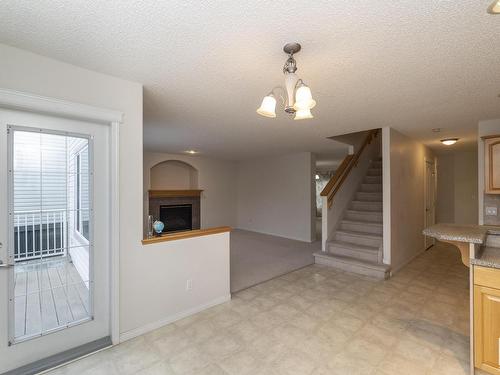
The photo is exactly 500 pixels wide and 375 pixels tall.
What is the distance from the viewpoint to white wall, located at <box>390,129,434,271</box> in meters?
3.78

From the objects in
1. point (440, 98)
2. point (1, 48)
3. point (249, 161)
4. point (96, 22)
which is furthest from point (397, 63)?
point (249, 161)

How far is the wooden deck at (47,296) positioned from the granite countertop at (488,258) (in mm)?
3045

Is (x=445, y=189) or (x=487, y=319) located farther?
(x=445, y=189)

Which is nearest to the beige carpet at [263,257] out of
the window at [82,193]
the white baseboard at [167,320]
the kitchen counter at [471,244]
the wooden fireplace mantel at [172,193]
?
the white baseboard at [167,320]

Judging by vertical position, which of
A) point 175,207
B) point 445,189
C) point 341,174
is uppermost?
point 341,174

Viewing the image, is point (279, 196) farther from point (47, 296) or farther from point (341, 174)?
point (47, 296)

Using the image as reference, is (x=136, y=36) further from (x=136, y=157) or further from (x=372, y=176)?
(x=372, y=176)

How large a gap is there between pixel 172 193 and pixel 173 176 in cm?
71

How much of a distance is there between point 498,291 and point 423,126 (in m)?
2.82

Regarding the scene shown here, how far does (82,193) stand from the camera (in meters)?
1.97

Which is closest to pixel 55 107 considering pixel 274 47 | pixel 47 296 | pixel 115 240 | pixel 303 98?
pixel 115 240

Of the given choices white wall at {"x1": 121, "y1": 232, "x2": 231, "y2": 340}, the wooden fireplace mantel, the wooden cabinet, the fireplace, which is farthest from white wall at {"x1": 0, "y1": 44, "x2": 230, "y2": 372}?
the fireplace

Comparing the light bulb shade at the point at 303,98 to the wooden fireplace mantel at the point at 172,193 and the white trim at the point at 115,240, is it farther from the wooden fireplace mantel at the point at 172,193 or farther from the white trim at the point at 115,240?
the wooden fireplace mantel at the point at 172,193

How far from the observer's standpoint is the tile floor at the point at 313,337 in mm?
1785
